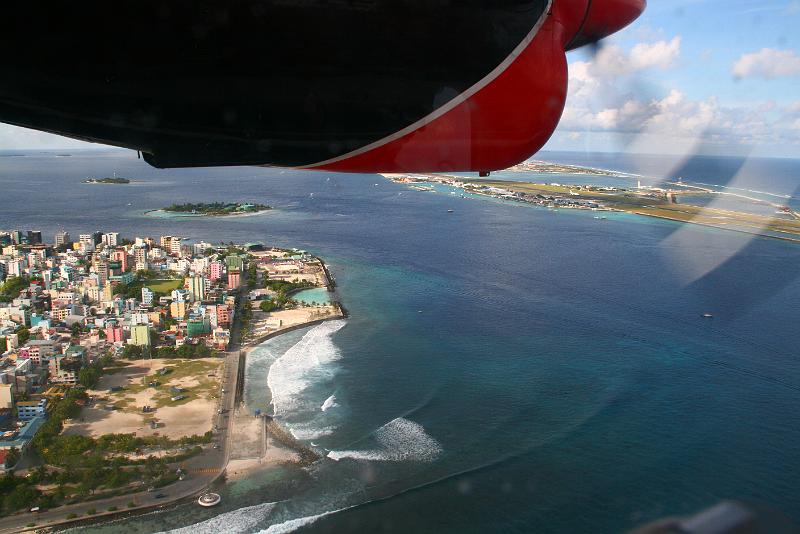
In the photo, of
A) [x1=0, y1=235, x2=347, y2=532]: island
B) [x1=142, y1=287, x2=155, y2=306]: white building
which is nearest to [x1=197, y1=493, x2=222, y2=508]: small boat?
[x1=0, y1=235, x2=347, y2=532]: island

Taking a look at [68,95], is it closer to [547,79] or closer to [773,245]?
[547,79]

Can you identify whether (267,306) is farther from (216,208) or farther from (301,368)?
(216,208)

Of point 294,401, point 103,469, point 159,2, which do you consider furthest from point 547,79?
point 294,401

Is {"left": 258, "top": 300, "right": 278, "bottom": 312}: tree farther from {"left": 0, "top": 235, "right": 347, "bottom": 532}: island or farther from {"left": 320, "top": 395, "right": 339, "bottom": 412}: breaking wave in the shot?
{"left": 320, "top": 395, "right": 339, "bottom": 412}: breaking wave

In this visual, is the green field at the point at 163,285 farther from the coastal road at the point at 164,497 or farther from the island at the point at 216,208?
the island at the point at 216,208

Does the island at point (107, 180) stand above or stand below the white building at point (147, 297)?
above

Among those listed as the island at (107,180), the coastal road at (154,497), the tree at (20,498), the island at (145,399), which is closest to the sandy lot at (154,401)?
the island at (145,399)
